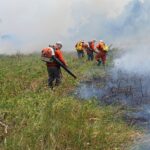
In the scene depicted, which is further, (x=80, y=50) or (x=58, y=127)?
(x=80, y=50)

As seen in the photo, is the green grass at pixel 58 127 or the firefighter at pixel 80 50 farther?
the firefighter at pixel 80 50

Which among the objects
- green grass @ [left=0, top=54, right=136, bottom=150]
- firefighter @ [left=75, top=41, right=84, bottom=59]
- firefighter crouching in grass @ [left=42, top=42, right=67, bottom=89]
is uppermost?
firefighter @ [left=75, top=41, right=84, bottom=59]

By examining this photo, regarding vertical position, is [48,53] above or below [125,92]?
above

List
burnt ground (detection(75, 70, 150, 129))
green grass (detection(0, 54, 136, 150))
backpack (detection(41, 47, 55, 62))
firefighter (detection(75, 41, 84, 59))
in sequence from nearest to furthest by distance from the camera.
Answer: green grass (detection(0, 54, 136, 150)), burnt ground (detection(75, 70, 150, 129)), backpack (detection(41, 47, 55, 62)), firefighter (detection(75, 41, 84, 59))

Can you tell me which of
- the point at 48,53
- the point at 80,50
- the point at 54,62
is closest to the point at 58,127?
the point at 48,53

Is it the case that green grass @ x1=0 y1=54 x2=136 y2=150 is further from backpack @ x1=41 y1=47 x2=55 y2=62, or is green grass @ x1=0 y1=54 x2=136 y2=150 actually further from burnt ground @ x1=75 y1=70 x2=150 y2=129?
backpack @ x1=41 y1=47 x2=55 y2=62

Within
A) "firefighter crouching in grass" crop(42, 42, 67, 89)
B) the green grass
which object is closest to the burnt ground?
the green grass

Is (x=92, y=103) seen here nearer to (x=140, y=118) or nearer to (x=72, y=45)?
(x=140, y=118)

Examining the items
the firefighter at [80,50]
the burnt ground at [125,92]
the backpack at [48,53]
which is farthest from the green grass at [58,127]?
the firefighter at [80,50]

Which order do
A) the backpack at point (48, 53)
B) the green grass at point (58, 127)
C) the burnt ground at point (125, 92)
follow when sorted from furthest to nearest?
1. the backpack at point (48, 53)
2. the burnt ground at point (125, 92)
3. the green grass at point (58, 127)

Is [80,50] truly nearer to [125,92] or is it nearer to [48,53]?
[48,53]

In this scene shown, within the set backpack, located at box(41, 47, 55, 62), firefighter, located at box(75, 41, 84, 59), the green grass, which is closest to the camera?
the green grass

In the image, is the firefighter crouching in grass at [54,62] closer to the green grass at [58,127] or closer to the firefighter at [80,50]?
the green grass at [58,127]

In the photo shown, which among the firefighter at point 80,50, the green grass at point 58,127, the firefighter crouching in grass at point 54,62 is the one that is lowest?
the green grass at point 58,127
